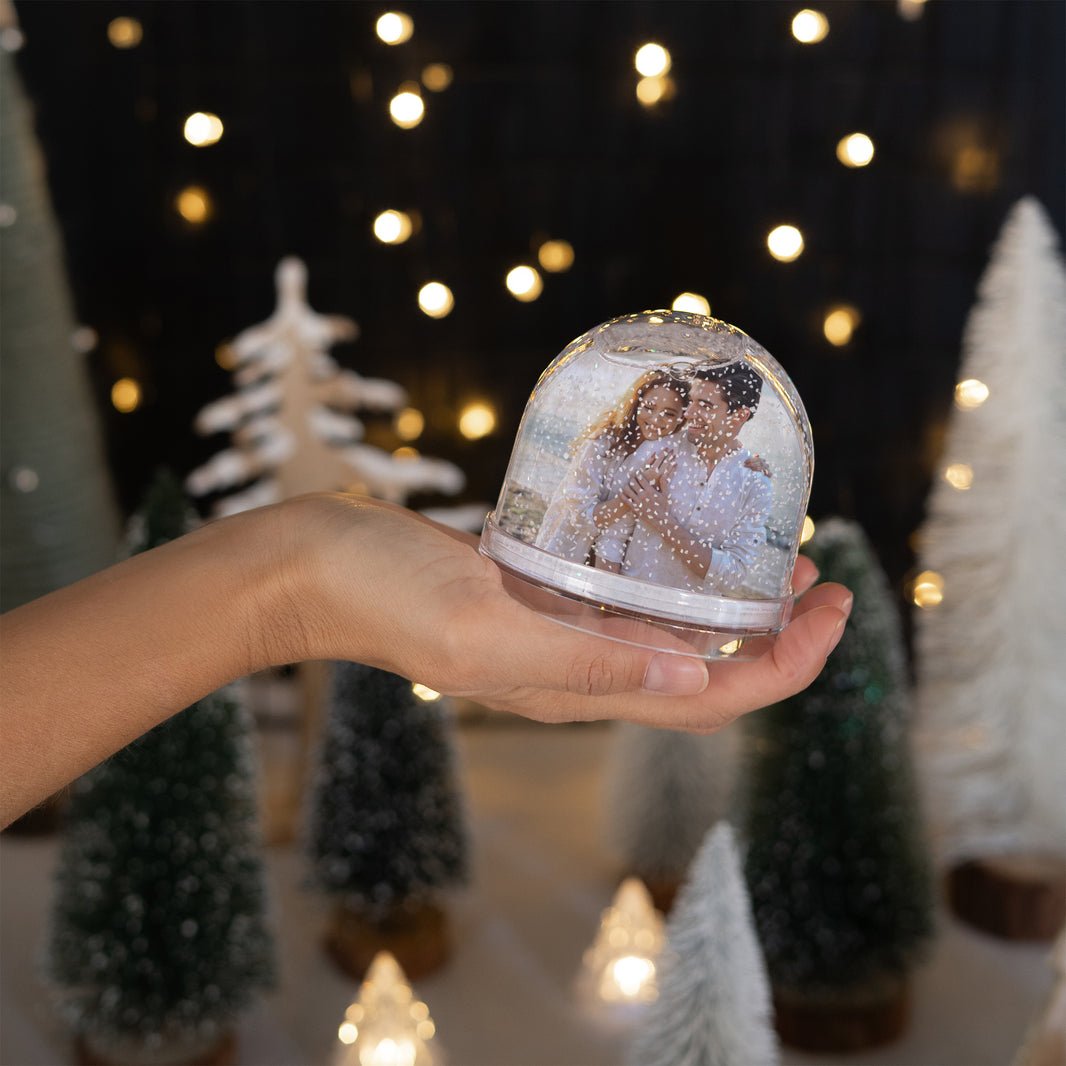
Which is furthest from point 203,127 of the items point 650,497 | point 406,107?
point 650,497

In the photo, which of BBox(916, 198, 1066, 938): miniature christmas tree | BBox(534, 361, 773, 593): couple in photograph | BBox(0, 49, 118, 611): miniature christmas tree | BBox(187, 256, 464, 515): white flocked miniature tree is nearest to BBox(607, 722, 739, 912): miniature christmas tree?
BBox(916, 198, 1066, 938): miniature christmas tree

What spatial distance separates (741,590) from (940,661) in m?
1.37

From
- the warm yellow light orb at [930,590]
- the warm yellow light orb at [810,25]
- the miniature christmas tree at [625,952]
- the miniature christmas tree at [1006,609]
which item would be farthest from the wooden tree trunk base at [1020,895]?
the warm yellow light orb at [810,25]

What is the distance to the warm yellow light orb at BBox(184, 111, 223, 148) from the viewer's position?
290 centimetres

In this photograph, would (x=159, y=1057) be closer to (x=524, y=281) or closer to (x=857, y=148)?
(x=524, y=281)

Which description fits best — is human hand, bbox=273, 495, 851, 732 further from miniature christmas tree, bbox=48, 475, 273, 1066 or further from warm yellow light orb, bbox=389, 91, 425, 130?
warm yellow light orb, bbox=389, 91, 425, 130

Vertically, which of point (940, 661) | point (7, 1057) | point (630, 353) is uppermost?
point (630, 353)

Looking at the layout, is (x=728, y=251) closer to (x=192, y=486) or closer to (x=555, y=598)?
(x=192, y=486)

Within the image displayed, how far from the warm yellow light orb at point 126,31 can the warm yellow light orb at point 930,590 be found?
240 centimetres

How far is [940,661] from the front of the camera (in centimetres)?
231

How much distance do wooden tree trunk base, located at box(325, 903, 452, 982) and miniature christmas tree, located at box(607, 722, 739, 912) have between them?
0.48 meters

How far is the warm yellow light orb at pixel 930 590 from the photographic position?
2.32 m

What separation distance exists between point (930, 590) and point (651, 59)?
1501 millimetres

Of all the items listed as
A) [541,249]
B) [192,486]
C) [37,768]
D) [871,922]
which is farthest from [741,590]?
[541,249]
